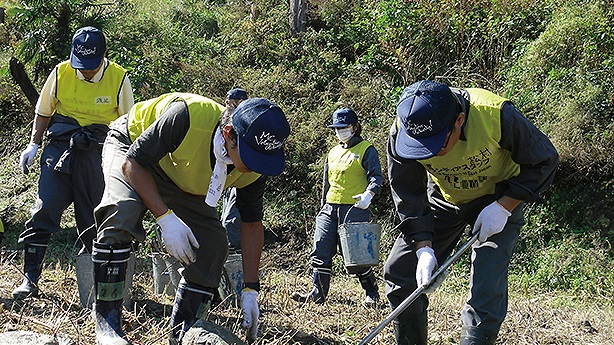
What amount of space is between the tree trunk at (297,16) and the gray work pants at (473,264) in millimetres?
8381

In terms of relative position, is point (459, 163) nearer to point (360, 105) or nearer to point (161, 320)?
point (161, 320)

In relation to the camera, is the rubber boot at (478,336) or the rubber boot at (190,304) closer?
the rubber boot at (478,336)

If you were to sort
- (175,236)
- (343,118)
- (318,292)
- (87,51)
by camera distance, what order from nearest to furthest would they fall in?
1. (175,236)
2. (87,51)
3. (318,292)
4. (343,118)

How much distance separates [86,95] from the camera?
480 cm

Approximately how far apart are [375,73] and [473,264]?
7412mm

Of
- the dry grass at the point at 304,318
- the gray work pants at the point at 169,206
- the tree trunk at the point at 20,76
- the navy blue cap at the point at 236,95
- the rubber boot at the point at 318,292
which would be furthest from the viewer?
the tree trunk at the point at 20,76

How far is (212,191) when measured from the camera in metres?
3.29

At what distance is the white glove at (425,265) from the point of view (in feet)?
11.0

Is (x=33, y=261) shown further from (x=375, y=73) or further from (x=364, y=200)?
(x=375, y=73)

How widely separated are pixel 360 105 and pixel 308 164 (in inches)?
47.5

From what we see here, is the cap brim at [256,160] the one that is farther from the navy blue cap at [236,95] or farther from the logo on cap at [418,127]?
the navy blue cap at [236,95]

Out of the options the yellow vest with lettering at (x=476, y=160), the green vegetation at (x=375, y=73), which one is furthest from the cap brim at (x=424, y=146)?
the green vegetation at (x=375, y=73)

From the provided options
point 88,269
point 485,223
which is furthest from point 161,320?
point 485,223

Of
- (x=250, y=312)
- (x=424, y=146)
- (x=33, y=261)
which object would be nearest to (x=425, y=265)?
(x=424, y=146)
